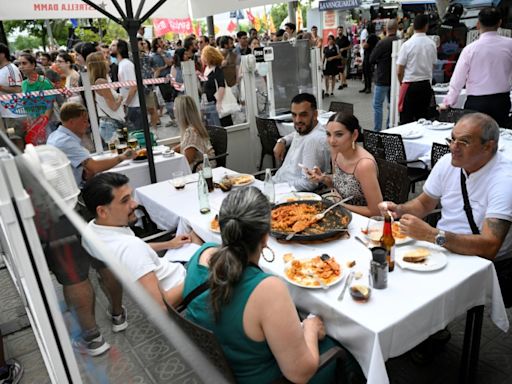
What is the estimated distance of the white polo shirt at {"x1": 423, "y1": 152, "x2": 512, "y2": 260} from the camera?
2377mm

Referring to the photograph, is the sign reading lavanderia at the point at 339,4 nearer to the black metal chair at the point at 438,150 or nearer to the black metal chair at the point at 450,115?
the black metal chair at the point at 450,115

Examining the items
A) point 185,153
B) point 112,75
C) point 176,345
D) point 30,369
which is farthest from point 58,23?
point 176,345

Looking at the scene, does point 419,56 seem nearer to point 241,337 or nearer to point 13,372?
point 241,337

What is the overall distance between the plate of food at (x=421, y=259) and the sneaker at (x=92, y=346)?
1551 millimetres

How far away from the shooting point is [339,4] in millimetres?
17406

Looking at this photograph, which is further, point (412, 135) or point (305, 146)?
point (412, 135)

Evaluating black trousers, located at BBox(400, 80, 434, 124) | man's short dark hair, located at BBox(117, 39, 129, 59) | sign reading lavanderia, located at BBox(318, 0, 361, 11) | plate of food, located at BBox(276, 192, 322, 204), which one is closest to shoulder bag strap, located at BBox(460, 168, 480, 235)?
plate of food, located at BBox(276, 192, 322, 204)

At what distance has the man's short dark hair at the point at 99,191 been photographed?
2.37 m

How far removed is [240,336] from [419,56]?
5.71 metres

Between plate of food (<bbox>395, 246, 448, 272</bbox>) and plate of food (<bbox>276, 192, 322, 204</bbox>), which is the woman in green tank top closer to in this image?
plate of food (<bbox>395, 246, 448, 272</bbox>)

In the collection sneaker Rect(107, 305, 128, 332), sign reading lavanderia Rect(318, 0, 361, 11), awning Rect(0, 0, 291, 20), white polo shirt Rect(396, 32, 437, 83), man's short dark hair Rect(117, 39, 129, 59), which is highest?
sign reading lavanderia Rect(318, 0, 361, 11)

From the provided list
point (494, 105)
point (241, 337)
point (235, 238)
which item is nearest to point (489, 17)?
point (494, 105)

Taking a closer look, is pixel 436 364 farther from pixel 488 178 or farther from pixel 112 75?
pixel 112 75

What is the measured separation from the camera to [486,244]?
2.29 m
